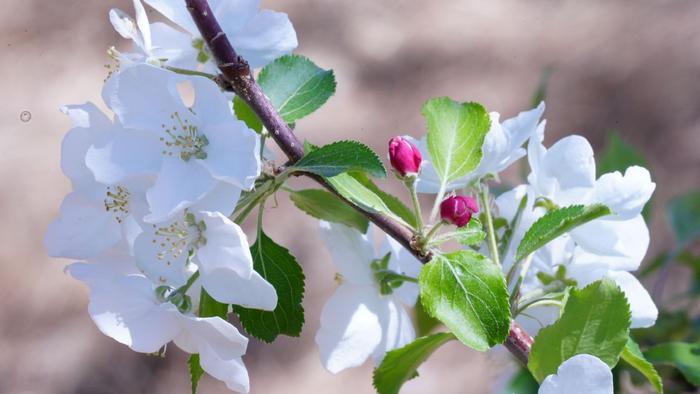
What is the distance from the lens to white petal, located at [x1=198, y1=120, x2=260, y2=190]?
55cm

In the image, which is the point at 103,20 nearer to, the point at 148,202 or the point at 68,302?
the point at 68,302

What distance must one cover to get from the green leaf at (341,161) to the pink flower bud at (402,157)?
0.11 ft

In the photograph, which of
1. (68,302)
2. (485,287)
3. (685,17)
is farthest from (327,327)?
(685,17)

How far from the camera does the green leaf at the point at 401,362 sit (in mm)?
700

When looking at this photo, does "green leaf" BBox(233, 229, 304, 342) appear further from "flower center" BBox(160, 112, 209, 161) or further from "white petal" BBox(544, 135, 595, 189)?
"white petal" BBox(544, 135, 595, 189)

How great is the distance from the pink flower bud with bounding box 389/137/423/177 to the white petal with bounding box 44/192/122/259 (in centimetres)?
20

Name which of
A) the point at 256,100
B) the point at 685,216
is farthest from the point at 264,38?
the point at 685,216

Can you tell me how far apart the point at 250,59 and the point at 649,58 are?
1708 millimetres

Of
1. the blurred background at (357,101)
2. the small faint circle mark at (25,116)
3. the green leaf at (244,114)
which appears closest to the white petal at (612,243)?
the green leaf at (244,114)

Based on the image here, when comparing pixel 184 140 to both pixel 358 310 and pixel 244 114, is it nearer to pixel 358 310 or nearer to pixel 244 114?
pixel 244 114

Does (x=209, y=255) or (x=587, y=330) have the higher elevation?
(x=209, y=255)

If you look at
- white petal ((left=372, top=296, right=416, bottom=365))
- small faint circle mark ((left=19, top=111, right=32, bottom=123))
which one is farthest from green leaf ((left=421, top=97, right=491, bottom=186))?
small faint circle mark ((left=19, top=111, right=32, bottom=123))

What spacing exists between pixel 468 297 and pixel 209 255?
169mm

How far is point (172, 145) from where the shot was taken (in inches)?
23.1
